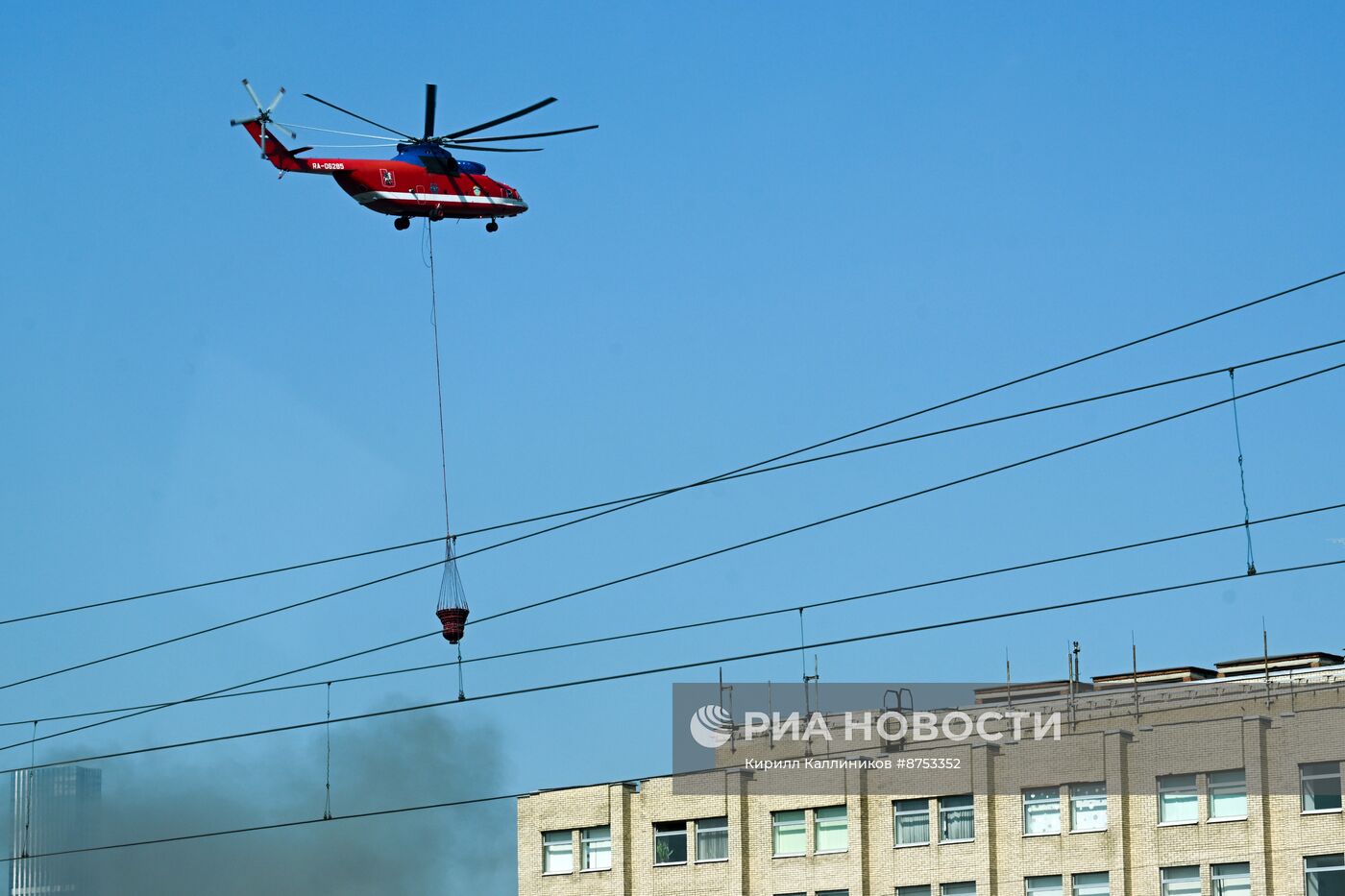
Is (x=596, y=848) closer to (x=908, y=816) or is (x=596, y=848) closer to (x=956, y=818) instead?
(x=908, y=816)

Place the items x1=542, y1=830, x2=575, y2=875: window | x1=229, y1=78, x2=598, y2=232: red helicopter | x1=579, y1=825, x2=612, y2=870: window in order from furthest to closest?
x1=542, y1=830, x2=575, y2=875: window
x1=579, y1=825, x2=612, y2=870: window
x1=229, y1=78, x2=598, y2=232: red helicopter

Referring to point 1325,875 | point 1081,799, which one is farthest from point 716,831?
point 1325,875

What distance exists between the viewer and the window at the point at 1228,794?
58.7m

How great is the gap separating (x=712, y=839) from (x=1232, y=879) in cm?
1595

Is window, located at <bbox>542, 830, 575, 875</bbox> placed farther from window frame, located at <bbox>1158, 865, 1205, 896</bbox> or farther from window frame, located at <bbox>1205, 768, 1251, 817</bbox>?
window frame, located at <bbox>1205, 768, 1251, 817</bbox>

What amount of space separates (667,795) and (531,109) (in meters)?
28.2

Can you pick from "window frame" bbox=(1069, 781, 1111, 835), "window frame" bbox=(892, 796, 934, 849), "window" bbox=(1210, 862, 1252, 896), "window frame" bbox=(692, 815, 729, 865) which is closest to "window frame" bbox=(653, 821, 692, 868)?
"window frame" bbox=(692, 815, 729, 865)

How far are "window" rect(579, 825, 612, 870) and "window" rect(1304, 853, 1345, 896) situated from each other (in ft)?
70.0

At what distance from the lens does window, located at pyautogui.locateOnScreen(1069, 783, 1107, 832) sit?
6106cm

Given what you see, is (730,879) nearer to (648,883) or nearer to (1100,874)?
(648,883)

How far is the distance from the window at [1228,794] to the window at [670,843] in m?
16.3

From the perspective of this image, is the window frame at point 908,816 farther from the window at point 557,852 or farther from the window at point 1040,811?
the window at point 557,852

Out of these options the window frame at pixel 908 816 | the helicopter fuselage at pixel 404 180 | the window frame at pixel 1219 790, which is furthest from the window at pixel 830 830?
the helicopter fuselage at pixel 404 180

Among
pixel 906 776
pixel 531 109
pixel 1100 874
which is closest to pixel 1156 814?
pixel 1100 874
